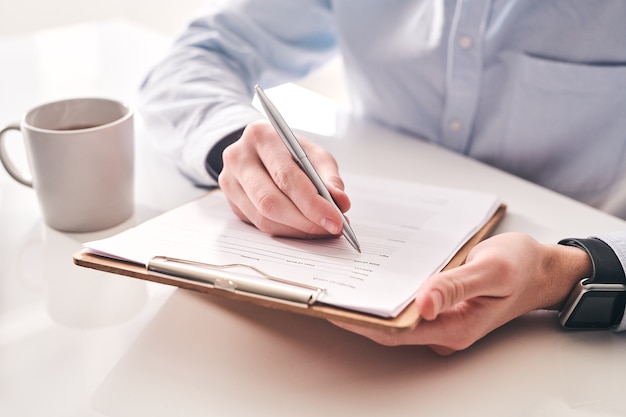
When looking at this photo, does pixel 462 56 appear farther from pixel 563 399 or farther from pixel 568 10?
pixel 563 399

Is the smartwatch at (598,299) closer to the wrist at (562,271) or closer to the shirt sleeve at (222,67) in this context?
the wrist at (562,271)

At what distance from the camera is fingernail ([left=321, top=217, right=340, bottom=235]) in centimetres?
60

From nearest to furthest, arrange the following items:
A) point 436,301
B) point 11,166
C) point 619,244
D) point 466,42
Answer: point 436,301 < point 619,244 < point 11,166 < point 466,42

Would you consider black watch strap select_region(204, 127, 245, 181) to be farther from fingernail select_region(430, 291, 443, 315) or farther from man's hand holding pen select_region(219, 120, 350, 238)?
fingernail select_region(430, 291, 443, 315)

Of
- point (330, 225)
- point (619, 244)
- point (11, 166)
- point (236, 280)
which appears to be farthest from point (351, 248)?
point (11, 166)

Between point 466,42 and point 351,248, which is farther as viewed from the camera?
point 466,42

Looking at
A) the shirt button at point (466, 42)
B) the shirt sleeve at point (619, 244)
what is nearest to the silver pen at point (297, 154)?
the shirt sleeve at point (619, 244)

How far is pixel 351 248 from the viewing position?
61 centimetres

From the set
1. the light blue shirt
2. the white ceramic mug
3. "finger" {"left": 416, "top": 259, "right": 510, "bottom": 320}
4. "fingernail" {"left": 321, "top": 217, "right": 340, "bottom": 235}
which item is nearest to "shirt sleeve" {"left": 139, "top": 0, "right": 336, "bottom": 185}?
the light blue shirt

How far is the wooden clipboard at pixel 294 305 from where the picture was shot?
0.48 m

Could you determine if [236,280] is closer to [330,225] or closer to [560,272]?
[330,225]

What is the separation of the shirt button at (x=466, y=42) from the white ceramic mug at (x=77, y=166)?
Result: 1.58 ft

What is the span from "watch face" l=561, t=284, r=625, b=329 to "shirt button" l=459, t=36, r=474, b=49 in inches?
18.9

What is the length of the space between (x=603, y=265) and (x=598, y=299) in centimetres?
3
